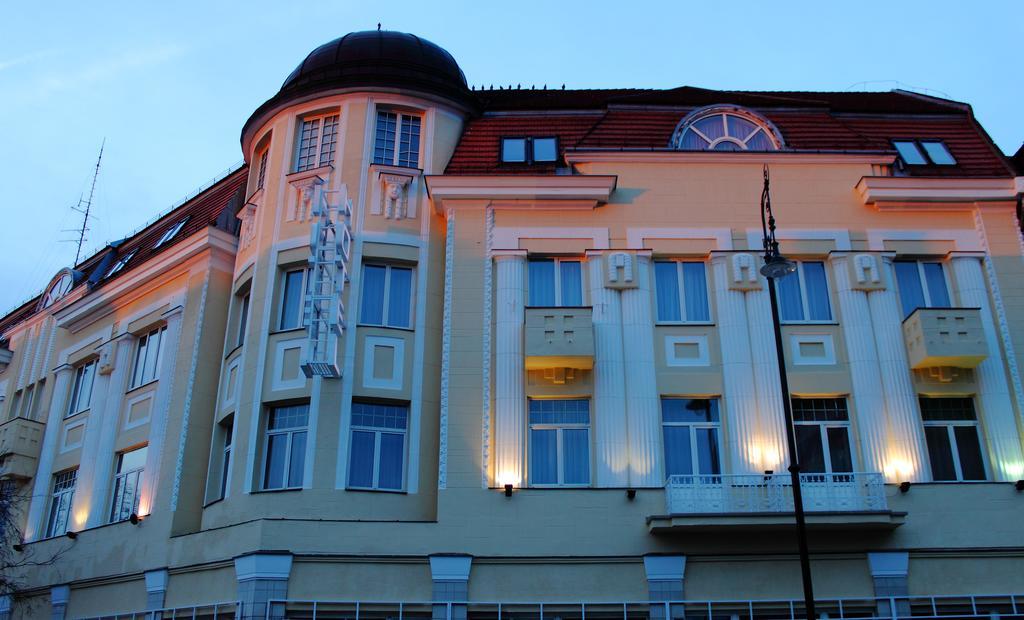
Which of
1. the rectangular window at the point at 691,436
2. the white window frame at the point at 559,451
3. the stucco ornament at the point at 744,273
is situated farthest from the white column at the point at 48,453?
the stucco ornament at the point at 744,273

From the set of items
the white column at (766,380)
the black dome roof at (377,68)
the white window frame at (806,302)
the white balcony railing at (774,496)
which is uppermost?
the black dome roof at (377,68)

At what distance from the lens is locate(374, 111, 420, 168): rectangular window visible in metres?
23.4

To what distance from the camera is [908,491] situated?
63.6 feet

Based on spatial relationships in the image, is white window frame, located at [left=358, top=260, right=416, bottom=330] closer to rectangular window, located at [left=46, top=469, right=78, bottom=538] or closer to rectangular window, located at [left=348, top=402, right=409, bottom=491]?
rectangular window, located at [left=348, top=402, right=409, bottom=491]

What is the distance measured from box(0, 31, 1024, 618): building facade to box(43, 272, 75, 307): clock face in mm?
7110

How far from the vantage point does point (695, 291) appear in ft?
71.8

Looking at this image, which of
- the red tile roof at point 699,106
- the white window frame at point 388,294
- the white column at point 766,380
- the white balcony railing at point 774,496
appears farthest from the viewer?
the red tile roof at point 699,106

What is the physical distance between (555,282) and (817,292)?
6.07m

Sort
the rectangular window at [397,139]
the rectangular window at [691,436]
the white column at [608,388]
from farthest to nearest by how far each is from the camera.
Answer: the rectangular window at [397,139] < the rectangular window at [691,436] < the white column at [608,388]

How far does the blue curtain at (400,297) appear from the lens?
71.3ft

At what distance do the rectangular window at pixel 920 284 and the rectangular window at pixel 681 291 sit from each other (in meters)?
4.56

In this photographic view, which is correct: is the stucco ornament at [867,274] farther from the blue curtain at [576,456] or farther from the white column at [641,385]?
the blue curtain at [576,456]

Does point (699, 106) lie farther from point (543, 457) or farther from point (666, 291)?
point (543, 457)

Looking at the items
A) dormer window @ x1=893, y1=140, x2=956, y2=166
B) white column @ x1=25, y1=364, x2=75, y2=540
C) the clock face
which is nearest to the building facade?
dormer window @ x1=893, y1=140, x2=956, y2=166
